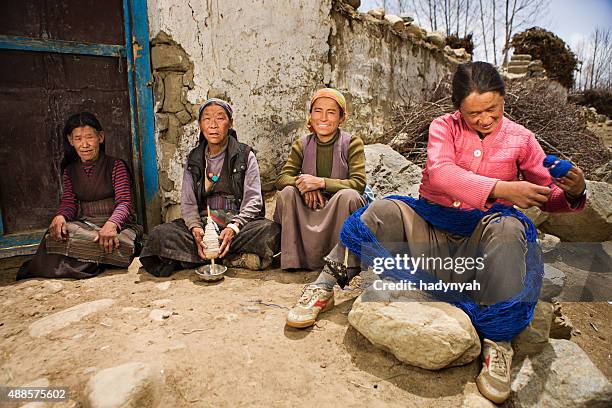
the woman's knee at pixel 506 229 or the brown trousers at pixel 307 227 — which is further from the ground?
the woman's knee at pixel 506 229

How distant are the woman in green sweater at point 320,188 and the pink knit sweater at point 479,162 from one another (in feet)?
2.39

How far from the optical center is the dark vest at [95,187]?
2973mm

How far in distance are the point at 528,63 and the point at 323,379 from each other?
45.1ft

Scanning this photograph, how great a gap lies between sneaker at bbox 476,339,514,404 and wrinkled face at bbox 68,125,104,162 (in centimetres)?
287

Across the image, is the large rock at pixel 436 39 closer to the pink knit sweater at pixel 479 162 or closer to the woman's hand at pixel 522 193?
the pink knit sweater at pixel 479 162

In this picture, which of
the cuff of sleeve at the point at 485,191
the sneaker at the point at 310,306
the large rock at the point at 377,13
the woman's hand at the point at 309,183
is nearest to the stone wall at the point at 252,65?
the large rock at the point at 377,13

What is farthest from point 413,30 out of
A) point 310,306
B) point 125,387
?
point 125,387

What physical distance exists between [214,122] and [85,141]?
0.97 m

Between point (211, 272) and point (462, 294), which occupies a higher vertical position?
point (462, 294)

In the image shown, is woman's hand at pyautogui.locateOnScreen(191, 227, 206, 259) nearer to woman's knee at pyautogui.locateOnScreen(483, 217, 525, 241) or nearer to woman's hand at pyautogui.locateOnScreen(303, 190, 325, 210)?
woman's hand at pyautogui.locateOnScreen(303, 190, 325, 210)

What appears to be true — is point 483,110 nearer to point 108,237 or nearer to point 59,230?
point 108,237

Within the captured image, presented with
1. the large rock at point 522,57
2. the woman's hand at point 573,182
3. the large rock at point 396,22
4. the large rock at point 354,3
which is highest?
the large rock at point 522,57

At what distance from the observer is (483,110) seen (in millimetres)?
1856

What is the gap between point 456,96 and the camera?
6.30 feet
